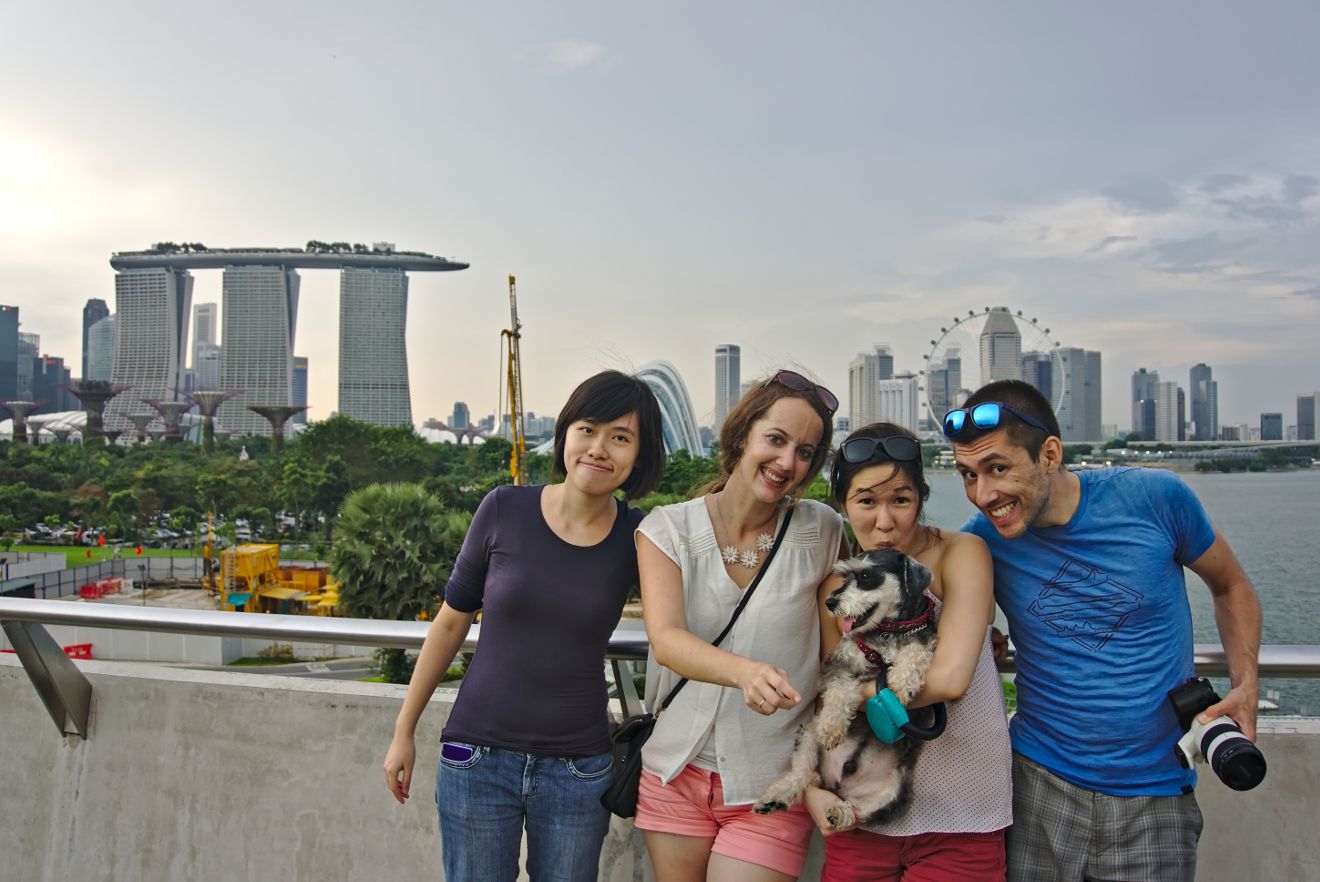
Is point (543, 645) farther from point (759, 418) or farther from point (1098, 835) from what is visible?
point (1098, 835)

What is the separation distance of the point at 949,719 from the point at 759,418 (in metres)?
0.73

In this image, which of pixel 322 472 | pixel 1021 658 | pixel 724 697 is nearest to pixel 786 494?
pixel 724 697

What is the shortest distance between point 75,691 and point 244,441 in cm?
10060

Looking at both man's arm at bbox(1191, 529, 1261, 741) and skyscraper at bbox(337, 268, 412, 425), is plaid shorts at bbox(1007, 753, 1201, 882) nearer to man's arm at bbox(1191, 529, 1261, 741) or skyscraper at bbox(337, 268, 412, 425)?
man's arm at bbox(1191, 529, 1261, 741)

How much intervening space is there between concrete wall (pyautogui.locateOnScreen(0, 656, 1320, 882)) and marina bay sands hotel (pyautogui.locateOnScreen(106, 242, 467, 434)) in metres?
143


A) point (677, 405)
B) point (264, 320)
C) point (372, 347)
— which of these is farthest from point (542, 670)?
point (264, 320)

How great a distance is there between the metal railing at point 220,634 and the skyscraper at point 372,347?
145 m

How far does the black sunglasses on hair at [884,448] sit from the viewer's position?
1.86 metres

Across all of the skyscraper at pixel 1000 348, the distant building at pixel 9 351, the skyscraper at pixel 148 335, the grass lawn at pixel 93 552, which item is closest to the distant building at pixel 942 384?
the skyscraper at pixel 1000 348

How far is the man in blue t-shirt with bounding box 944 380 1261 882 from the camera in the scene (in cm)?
185

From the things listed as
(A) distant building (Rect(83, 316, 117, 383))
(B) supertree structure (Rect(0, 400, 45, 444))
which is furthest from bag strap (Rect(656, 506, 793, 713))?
(A) distant building (Rect(83, 316, 117, 383))

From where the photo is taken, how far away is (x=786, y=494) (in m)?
1.94

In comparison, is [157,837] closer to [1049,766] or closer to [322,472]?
[1049,766]

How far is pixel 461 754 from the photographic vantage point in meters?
1.97
